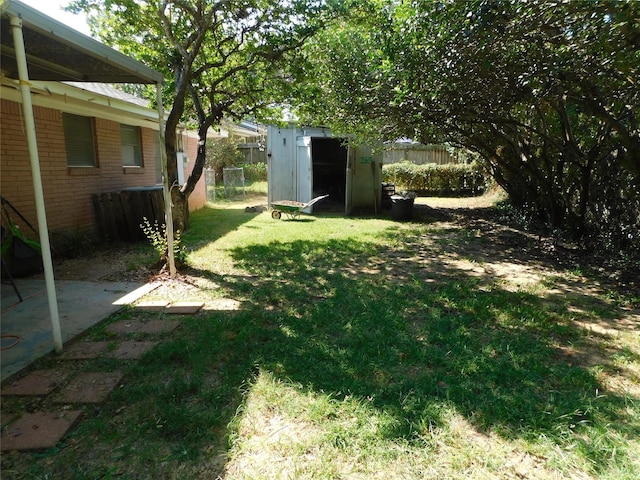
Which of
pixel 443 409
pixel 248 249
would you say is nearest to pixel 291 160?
pixel 248 249

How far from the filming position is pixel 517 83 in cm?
533

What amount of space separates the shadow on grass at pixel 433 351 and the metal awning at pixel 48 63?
1.68 meters

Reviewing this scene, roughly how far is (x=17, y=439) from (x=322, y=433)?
181 cm

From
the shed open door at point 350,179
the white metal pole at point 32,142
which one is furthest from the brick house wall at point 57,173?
the shed open door at point 350,179

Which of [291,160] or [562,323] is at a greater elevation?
[291,160]

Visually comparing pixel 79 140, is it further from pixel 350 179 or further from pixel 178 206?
pixel 350 179

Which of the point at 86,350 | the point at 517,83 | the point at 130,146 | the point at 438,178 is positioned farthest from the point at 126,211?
the point at 438,178

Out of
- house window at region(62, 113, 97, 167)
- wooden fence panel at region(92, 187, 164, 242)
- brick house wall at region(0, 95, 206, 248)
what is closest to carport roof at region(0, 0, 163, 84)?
brick house wall at region(0, 95, 206, 248)

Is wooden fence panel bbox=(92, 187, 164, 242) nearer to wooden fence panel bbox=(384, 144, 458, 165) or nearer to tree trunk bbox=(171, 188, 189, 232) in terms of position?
tree trunk bbox=(171, 188, 189, 232)

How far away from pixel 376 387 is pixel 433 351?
827 millimetres

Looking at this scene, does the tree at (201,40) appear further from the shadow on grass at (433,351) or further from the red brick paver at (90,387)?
the red brick paver at (90,387)

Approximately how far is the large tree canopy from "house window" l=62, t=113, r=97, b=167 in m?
4.49

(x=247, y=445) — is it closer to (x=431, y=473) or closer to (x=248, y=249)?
(x=431, y=473)

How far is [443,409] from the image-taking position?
2.51m
